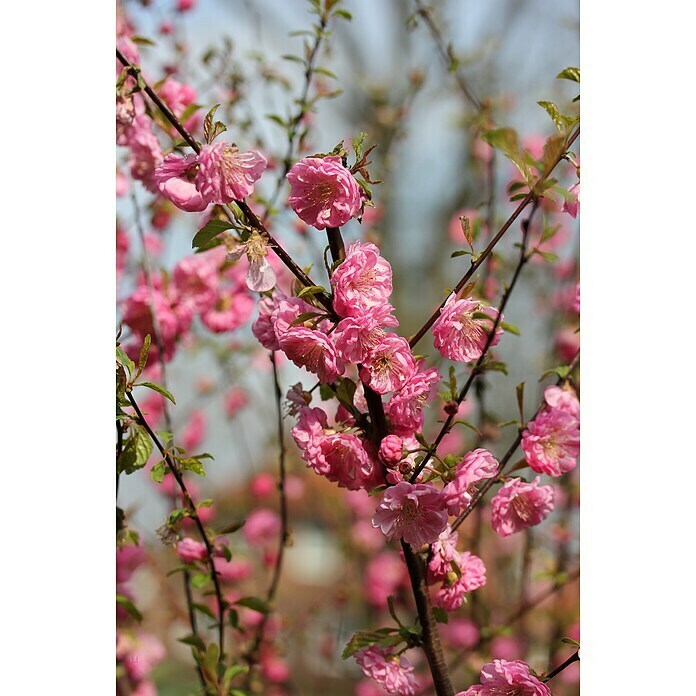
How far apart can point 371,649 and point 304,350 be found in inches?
11.0

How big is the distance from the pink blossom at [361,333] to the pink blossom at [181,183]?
14cm

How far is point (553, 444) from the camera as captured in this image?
0.68 metres

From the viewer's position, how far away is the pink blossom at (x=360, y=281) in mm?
572

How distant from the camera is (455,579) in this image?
665mm

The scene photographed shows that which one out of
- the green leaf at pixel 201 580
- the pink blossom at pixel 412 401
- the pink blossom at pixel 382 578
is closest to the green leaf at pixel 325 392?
the pink blossom at pixel 412 401

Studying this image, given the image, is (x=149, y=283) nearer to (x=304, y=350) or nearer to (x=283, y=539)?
(x=283, y=539)

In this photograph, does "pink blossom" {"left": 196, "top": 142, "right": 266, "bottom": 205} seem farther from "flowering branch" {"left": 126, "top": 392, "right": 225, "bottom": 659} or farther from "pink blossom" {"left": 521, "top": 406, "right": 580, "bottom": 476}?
"pink blossom" {"left": 521, "top": 406, "right": 580, "bottom": 476}

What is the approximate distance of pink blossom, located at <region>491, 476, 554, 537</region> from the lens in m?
0.65

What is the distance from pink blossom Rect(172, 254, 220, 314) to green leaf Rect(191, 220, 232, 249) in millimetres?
410

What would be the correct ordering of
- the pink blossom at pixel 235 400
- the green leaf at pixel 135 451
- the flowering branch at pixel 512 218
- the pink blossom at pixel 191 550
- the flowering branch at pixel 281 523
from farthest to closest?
the pink blossom at pixel 235 400
the flowering branch at pixel 281 523
the pink blossom at pixel 191 550
the green leaf at pixel 135 451
the flowering branch at pixel 512 218

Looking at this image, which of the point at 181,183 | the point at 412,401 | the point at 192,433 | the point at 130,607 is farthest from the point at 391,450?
the point at 192,433

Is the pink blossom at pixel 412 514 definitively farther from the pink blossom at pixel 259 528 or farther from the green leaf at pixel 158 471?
the pink blossom at pixel 259 528
